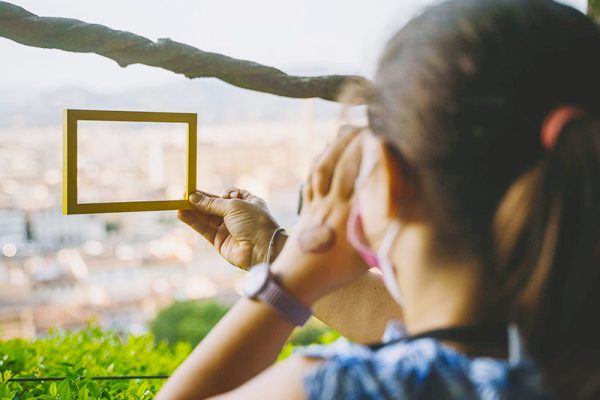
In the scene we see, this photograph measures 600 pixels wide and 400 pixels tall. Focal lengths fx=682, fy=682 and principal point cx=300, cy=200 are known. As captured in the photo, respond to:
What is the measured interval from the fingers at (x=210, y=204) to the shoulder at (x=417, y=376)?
0.61 metres

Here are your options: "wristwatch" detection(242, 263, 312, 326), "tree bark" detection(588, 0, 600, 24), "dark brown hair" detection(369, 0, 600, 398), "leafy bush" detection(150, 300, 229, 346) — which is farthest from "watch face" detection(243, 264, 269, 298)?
"leafy bush" detection(150, 300, 229, 346)

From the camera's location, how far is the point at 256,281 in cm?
75

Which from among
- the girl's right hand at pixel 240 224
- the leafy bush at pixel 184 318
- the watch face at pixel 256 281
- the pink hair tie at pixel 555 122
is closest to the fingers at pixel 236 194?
the girl's right hand at pixel 240 224

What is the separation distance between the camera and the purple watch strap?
747mm

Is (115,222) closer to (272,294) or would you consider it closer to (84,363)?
(84,363)

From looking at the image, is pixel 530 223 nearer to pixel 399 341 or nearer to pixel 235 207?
pixel 399 341

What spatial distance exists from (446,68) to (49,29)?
0.68 m

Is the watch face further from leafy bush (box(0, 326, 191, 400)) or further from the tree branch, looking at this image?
leafy bush (box(0, 326, 191, 400))

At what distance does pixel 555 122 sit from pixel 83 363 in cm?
100

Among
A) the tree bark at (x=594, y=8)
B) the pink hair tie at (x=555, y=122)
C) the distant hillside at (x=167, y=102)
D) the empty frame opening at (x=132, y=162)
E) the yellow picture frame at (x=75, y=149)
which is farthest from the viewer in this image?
the distant hillside at (x=167, y=102)

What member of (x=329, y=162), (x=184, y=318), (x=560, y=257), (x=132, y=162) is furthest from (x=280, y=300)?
(x=184, y=318)

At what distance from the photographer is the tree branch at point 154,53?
1.03m

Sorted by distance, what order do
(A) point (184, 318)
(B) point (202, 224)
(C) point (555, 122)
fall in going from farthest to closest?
1. (A) point (184, 318)
2. (B) point (202, 224)
3. (C) point (555, 122)

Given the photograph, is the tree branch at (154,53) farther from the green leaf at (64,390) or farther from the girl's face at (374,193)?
the green leaf at (64,390)
